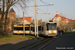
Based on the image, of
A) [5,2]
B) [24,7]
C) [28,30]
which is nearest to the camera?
[24,7]

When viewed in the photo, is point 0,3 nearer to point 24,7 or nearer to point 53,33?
point 24,7

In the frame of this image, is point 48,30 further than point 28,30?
No

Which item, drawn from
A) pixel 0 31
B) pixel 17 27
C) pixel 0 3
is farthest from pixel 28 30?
pixel 0 3

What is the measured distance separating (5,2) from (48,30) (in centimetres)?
1059

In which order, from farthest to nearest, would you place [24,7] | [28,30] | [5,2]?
1. [28,30]
2. [5,2]
3. [24,7]

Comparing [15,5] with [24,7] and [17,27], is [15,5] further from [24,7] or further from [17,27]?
[17,27]

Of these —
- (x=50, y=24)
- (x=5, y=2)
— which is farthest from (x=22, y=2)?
(x=50, y=24)

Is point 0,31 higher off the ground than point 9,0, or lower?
lower

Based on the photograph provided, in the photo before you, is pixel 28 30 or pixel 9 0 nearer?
pixel 9 0

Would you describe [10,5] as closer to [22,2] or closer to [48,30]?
[22,2]

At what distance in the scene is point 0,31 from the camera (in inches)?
1200

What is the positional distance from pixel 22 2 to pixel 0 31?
756 cm

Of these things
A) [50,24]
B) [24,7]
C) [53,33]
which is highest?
[24,7]

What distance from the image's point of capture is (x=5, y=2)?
30250 millimetres
